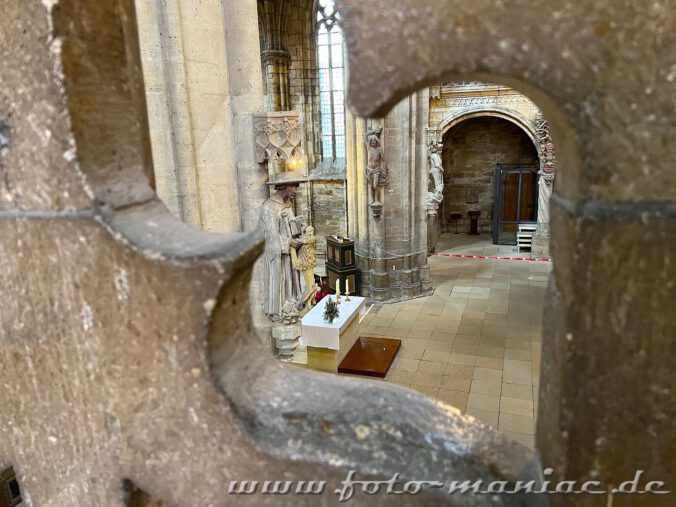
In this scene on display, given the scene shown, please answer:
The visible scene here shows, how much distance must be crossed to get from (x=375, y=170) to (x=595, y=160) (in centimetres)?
825

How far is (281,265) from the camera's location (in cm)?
536

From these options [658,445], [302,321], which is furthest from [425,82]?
[302,321]

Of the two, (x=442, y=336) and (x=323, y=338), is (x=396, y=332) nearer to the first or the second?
(x=442, y=336)

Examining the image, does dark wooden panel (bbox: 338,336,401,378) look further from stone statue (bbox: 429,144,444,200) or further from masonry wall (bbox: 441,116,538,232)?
masonry wall (bbox: 441,116,538,232)

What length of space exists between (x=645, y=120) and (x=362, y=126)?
8.38 m

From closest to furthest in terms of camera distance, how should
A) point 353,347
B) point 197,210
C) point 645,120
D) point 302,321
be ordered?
point 645,120 → point 197,210 → point 302,321 → point 353,347

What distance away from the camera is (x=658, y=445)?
2.47 feet

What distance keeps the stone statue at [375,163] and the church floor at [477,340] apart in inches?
86.3

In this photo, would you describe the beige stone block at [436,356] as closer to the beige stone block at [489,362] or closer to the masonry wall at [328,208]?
the beige stone block at [489,362]

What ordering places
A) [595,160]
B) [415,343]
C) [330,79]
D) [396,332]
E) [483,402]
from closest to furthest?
[595,160] < [483,402] < [415,343] < [396,332] < [330,79]

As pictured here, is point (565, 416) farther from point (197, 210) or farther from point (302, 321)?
point (302, 321)

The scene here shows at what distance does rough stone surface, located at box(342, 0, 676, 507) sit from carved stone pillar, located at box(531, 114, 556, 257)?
38.2ft

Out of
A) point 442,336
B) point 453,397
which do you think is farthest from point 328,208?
point 453,397

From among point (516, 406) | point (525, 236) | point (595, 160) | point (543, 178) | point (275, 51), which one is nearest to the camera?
point (595, 160)
